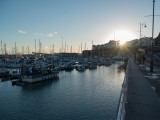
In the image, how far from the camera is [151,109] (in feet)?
26.3

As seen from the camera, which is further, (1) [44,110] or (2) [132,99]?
(1) [44,110]

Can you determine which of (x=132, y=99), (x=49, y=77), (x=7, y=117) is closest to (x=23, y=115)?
(x=7, y=117)

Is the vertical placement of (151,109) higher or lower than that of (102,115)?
higher

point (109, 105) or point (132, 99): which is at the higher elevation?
point (132, 99)

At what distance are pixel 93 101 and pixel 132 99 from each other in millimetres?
9459

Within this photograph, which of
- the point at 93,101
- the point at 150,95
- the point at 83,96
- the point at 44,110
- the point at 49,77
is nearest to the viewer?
the point at 150,95

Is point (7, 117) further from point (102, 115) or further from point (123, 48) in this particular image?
point (123, 48)

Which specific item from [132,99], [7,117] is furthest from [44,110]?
[132,99]

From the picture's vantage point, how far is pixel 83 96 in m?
21.0

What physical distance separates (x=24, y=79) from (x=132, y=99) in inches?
1069

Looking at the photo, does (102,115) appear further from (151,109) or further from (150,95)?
(151,109)

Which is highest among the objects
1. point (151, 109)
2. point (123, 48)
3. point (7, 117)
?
point (123, 48)

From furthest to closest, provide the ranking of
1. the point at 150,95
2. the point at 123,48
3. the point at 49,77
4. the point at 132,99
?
the point at 123,48 < the point at 49,77 < the point at 150,95 < the point at 132,99

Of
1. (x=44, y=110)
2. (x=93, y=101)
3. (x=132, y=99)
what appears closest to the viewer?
(x=132, y=99)
